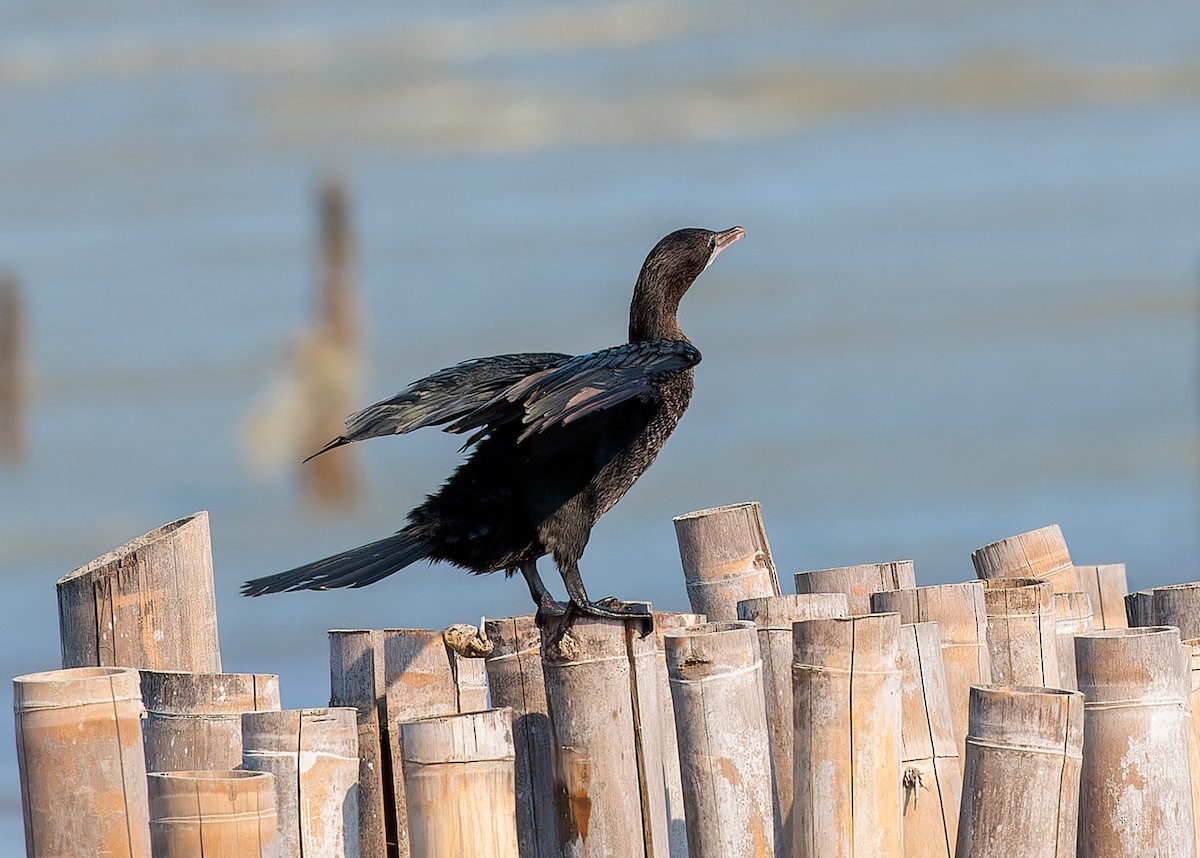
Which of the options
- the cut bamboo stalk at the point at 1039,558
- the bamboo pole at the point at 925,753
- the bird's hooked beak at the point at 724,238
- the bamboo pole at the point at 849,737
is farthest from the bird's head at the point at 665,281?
the bamboo pole at the point at 849,737

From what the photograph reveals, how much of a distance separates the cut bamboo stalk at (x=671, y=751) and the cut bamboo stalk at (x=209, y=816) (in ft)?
3.45

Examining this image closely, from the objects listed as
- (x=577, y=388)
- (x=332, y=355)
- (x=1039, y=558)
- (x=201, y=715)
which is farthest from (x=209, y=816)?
(x=332, y=355)

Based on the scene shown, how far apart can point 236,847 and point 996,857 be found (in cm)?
144

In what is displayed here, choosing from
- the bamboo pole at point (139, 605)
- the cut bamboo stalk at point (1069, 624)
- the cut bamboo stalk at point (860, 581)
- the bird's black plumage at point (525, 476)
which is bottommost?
the cut bamboo stalk at point (1069, 624)

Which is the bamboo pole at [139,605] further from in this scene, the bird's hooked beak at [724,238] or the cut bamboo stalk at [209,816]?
the bird's hooked beak at [724,238]

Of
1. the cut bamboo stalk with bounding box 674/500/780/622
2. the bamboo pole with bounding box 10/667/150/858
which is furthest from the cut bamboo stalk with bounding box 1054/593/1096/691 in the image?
the bamboo pole with bounding box 10/667/150/858

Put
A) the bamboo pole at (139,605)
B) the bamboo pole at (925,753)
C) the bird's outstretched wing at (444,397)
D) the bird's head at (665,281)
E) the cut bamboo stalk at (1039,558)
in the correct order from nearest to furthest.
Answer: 1. the bamboo pole at (925,753)
2. the bird's outstretched wing at (444,397)
3. the bamboo pole at (139,605)
4. the cut bamboo stalk at (1039,558)
5. the bird's head at (665,281)

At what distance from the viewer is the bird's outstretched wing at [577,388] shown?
3826 mm

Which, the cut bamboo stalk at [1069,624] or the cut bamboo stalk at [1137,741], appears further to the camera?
the cut bamboo stalk at [1069,624]

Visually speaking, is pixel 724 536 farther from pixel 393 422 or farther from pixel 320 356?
pixel 320 356

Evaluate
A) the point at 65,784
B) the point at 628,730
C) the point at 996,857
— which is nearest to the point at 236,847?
the point at 65,784

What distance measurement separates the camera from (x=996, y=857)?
3.21 m

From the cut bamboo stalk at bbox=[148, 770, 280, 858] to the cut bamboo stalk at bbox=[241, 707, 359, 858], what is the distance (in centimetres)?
34

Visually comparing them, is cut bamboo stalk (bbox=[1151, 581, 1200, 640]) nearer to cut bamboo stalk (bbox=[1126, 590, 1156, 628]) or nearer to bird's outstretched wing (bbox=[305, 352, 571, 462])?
cut bamboo stalk (bbox=[1126, 590, 1156, 628])
